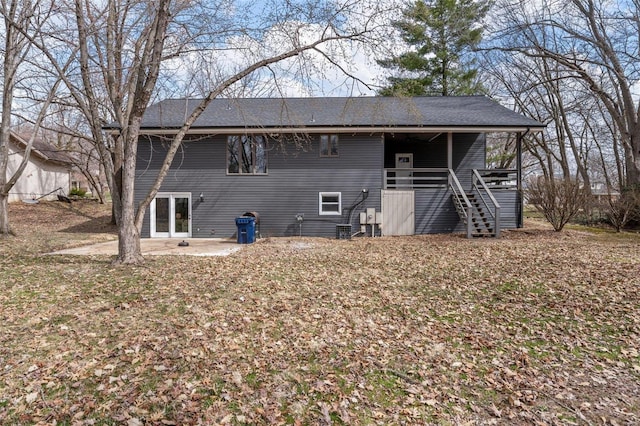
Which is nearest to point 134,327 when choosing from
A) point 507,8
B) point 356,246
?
point 356,246

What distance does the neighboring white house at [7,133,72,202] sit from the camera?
2361 cm

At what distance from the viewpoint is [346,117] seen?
45.7 feet

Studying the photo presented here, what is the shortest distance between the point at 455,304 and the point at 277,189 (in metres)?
9.58

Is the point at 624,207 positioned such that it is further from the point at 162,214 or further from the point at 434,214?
the point at 162,214

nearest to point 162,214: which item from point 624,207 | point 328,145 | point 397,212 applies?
point 328,145

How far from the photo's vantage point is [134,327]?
4.38 metres

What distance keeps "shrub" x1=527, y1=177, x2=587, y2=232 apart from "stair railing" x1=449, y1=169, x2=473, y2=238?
2.34 meters

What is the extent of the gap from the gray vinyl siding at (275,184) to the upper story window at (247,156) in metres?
0.23

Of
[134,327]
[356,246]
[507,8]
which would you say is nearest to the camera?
[134,327]

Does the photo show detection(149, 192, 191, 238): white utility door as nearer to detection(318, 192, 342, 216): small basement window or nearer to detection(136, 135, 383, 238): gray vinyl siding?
detection(136, 135, 383, 238): gray vinyl siding

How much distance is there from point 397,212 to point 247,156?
609 cm

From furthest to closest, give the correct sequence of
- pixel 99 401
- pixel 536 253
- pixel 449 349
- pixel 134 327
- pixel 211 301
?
pixel 536 253, pixel 211 301, pixel 134 327, pixel 449 349, pixel 99 401

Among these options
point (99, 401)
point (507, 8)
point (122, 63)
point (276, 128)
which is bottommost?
point (99, 401)

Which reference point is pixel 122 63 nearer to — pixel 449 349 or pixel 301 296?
pixel 301 296
